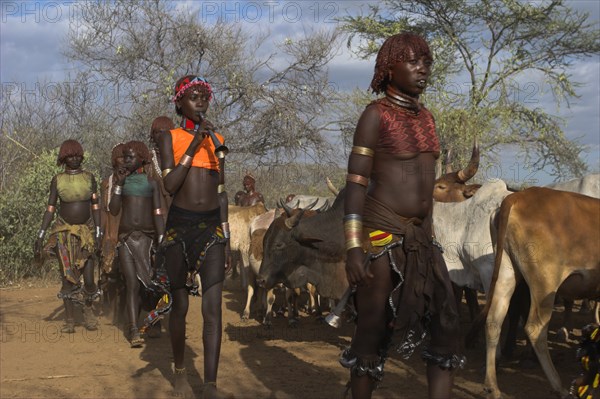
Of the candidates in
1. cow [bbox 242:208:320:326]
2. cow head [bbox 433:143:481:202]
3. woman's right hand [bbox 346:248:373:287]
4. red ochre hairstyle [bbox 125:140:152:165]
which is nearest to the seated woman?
red ochre hairstyle [bbox 125:140:152:165]

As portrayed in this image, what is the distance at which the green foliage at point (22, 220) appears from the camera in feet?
47.7

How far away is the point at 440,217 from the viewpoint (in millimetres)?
9578

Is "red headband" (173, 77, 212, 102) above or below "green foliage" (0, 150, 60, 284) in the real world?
above

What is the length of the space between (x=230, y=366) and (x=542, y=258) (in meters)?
3.11

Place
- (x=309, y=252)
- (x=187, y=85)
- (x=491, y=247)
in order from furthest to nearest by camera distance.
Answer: (x=309, y=252) → (x=491, y=247) → (x=187, y=85)

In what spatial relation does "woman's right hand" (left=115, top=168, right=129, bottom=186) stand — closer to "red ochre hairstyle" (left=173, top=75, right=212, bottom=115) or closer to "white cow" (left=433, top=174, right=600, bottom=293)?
"red ochre hairstyle" (left=173, top=75, right=212, bottom=115)

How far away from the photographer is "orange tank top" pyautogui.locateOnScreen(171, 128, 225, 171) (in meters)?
6.05

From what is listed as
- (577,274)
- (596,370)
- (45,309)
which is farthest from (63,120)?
(596,370)

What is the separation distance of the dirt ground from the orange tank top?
1768mm

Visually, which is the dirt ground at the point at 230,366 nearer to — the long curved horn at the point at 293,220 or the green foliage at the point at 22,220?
the long curved horn at the point at 293,220

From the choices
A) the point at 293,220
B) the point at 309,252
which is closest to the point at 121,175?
the point at 293,220

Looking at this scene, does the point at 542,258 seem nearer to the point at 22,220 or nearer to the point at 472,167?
the point at 472,167

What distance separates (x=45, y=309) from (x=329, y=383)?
6.43 metres

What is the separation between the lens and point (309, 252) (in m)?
9.07
